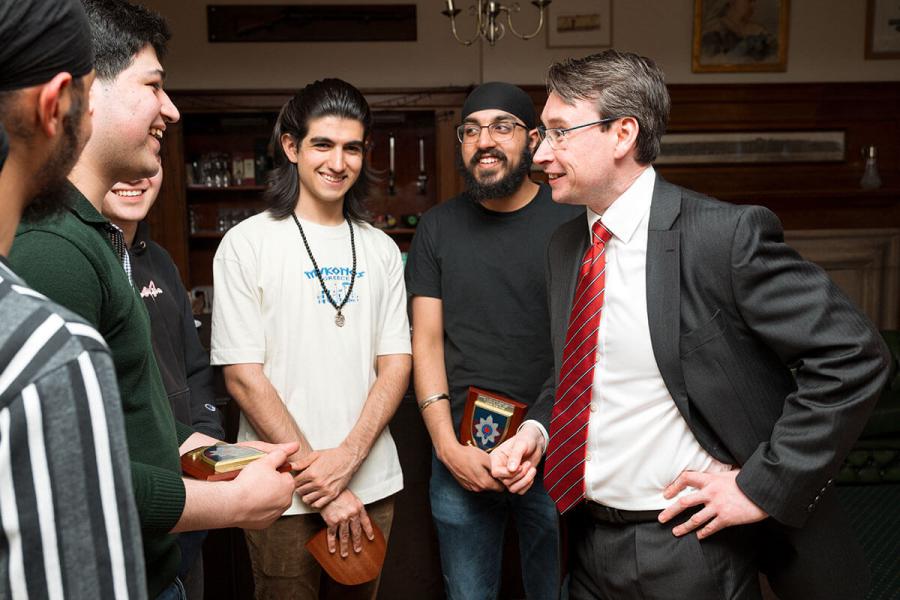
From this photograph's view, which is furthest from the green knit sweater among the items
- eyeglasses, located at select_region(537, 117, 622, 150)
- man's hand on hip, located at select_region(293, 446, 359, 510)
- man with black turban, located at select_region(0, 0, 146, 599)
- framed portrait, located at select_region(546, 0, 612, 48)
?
framed portrait, located at select_region(546, 0, 612, 48)

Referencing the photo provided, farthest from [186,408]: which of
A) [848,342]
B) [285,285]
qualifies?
[848,342]

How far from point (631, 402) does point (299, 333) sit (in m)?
0.92

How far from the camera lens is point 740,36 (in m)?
6.65

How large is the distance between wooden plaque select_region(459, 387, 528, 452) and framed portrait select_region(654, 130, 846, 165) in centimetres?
501

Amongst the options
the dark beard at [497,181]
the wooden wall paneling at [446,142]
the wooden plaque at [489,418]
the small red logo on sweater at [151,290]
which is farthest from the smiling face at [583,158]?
the wooden wall paneling at [446,142]

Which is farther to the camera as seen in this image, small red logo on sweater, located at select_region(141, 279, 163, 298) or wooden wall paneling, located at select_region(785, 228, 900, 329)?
wooden wall paneling, located at select_region(785, 228, 900, 329)

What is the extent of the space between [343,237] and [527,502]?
0.92 m

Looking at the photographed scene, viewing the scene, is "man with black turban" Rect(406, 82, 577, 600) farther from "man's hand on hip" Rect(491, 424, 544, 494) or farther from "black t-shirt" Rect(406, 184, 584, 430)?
"man's hand on hip" Rect(491, 424, 544, 494)

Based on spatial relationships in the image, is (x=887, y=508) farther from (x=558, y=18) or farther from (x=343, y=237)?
(x=558, y=18)

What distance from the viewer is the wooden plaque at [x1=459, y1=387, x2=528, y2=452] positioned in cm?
210

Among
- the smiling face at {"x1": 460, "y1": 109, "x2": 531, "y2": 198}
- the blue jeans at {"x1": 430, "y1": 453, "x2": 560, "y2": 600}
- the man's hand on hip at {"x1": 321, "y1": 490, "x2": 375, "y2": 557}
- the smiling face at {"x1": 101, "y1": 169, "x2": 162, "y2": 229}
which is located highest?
the smiling face at {"x1": 460, "y1": 109, "x2": 531, "y2": 198}

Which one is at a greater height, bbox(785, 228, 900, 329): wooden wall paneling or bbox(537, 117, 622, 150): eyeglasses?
bbox(537, 117, 622, 150): eyeglasses

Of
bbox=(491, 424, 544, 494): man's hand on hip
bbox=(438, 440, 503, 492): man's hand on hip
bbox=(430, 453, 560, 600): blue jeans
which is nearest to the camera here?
bbox=(491, 424, 544, 494): man's hand on hip

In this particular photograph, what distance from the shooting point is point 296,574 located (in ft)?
6.66
